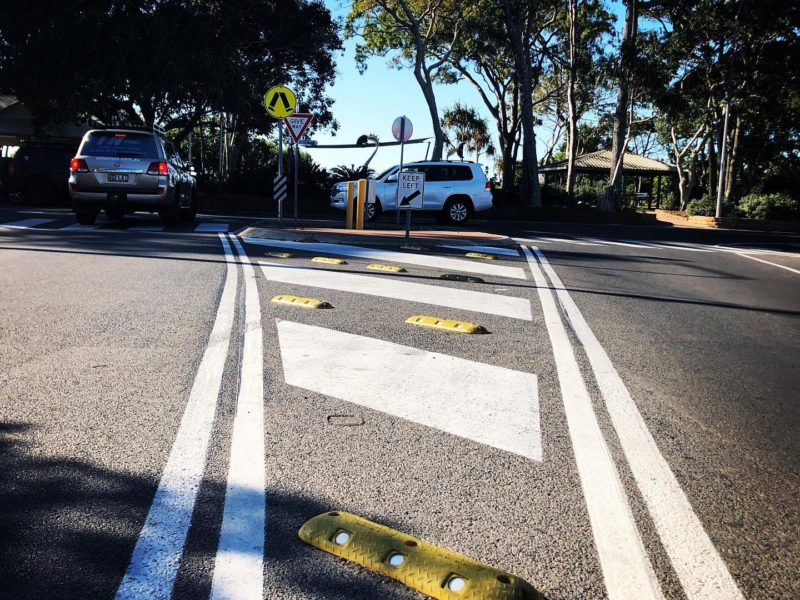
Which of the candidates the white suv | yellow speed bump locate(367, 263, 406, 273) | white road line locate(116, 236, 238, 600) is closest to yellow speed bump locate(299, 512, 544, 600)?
white road line locate(116, 236, 238, 600)

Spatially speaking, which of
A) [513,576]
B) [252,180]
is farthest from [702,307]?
[252,180]

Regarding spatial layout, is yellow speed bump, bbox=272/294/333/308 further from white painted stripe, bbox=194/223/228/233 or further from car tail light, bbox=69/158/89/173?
car tail light, bbox=69/158/89/173

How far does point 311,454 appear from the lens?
3.59 m

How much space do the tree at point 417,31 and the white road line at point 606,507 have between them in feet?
91.7

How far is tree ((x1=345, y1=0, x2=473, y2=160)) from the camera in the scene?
3216cm

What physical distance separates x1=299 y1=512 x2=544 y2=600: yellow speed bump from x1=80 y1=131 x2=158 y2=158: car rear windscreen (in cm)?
1383

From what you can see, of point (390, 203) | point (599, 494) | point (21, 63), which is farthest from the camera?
point (21, 63)

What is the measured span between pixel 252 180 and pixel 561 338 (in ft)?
72.3

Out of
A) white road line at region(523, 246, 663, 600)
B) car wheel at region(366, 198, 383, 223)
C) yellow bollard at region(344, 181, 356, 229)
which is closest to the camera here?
white road line at region(523, 246, 663, 600)

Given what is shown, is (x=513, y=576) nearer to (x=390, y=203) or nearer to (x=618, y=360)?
(x=618, y=360)

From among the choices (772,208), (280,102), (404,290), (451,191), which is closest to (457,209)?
(451,191)

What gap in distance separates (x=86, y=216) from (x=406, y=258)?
24.2 ft

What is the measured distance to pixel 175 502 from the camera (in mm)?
3025

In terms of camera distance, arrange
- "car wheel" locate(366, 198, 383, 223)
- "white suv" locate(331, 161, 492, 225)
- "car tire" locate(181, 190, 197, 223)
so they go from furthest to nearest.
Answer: "white suv" locate(331, 161, 492, 225) < "car wheel" locate(366, 198, 383, 223) < "car tire" locate(181, 190, 197, 223)
